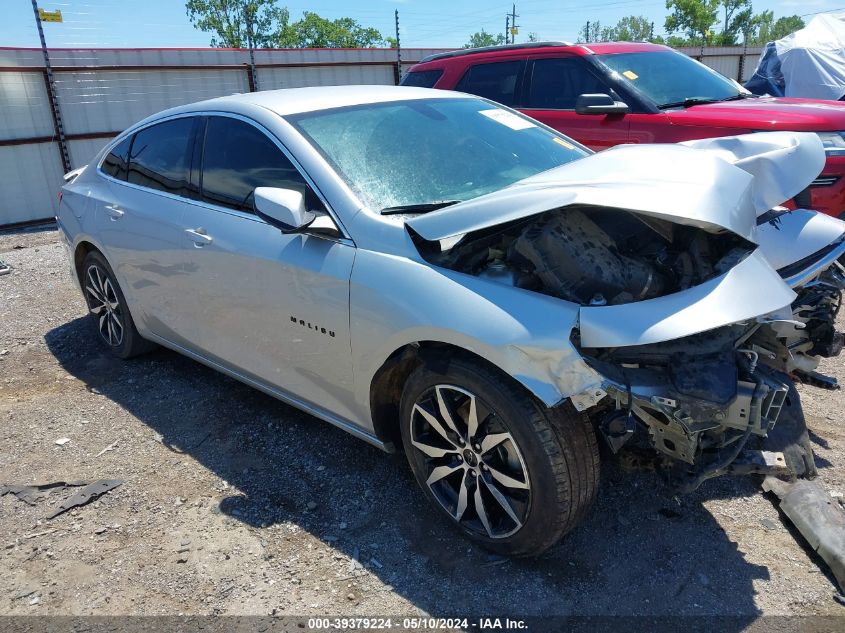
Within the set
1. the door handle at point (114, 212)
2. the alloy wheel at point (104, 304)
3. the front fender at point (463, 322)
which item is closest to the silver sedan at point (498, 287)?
the front fender at point (463, 322)

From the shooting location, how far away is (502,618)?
2.47 meters

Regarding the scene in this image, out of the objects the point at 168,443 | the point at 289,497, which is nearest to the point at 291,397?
the point at 289,497

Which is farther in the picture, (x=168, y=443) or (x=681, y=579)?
(x=168, y=443)

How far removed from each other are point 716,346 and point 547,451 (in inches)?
27.3

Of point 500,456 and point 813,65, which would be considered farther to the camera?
point 813,65

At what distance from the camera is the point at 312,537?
2.94 metres

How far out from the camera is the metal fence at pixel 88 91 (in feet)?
34.3

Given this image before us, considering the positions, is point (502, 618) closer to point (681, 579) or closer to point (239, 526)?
point (681, 579)

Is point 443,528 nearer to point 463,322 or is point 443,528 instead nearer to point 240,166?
point 463,322

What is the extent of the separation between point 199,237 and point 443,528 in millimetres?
1969

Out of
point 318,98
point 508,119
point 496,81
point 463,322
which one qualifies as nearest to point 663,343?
point 463,322

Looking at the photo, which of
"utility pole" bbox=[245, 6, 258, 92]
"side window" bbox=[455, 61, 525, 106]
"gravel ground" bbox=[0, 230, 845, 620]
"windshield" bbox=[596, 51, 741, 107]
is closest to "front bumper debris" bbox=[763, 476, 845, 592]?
"gravel ground" bbox=[0, 230, 845, 620]

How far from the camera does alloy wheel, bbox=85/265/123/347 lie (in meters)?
4.72

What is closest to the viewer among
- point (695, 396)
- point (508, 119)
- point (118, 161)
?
point (695, 396)
